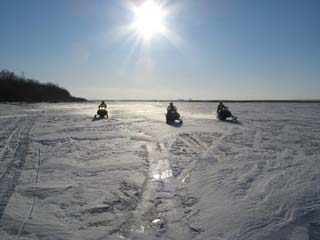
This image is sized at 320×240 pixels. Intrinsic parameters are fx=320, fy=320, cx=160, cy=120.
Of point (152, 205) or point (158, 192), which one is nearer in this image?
point (152, 205)

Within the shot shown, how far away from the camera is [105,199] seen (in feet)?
18.4

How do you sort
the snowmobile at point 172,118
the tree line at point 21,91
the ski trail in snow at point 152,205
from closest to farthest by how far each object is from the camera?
the ski trail in snow at point 152,205, the snowmobile at point 172,118, the tree line at point 21,91

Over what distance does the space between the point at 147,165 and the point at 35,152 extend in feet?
11.9

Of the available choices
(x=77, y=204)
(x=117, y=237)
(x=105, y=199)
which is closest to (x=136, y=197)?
(x=105, y=199)

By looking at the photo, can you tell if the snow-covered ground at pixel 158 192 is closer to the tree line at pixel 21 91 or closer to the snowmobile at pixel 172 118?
the snowmobile at pixel 172 118

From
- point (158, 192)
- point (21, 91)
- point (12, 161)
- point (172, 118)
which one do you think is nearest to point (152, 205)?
point (158, 192)

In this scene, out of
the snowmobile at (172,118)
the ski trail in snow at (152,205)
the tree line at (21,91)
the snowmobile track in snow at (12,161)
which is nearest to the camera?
the ski trail in snow at (152,205)

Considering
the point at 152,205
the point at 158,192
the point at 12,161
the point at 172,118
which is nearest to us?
the point at 152,205

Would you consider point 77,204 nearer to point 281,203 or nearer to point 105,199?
point 105,199

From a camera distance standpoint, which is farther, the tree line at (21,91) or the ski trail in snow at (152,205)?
the tree line at (21,91)

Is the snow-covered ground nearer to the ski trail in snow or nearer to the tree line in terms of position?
the ski trail in snow

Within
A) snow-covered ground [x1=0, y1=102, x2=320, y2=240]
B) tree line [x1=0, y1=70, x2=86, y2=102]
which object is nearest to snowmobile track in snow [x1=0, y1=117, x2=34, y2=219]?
snow-covered ground [x1=0, y1=102, x2=320, y2=240]

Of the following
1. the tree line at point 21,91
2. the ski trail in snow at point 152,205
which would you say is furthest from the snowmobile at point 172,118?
the tree line at point 21,91

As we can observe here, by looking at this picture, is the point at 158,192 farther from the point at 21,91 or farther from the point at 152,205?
the point at 21,91
